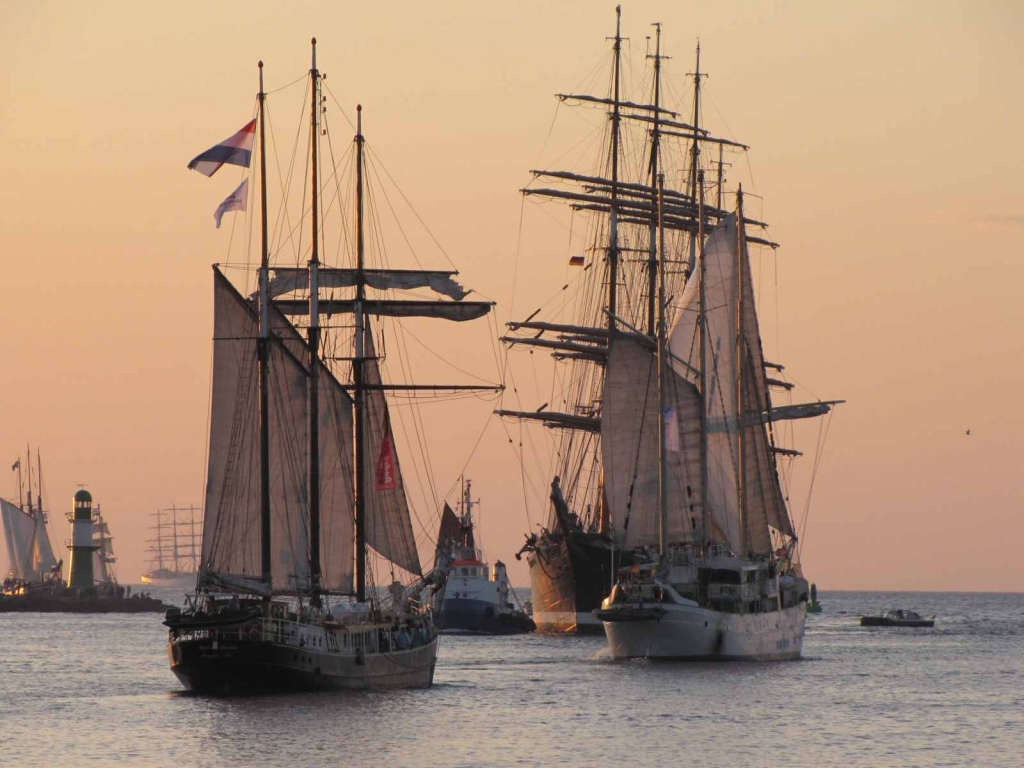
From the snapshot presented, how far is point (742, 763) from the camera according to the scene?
217ft

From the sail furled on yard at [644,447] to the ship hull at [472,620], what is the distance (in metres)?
Result: 38.1

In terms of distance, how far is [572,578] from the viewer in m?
158

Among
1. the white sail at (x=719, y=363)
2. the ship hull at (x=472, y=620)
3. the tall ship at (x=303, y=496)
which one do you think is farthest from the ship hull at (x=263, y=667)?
the ship hull at (x=472, y=620)

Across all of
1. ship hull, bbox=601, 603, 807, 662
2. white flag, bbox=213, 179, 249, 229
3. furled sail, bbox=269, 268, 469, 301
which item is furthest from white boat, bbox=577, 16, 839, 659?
white flag, bbox=213, 179, 249, 229

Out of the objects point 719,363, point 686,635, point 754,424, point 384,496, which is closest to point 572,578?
point 754,424

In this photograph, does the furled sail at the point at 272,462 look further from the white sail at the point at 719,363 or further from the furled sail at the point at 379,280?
the white sail at the point at 719,363

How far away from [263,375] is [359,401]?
6979 mm

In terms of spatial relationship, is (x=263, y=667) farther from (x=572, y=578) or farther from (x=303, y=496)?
(x=572, y=578)

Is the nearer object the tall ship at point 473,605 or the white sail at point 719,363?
the white sail at point 719,363

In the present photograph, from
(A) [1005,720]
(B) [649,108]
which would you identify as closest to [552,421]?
(B) [649,108]

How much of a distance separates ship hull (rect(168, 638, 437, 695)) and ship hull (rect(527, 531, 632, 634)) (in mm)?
65699

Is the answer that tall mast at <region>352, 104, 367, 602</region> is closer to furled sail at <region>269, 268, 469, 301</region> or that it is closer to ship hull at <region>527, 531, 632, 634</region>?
furled sail at <region>269, 268, 469, 301</region>

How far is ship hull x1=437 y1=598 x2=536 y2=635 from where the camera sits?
539 ft

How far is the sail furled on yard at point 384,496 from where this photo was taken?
309 feet
